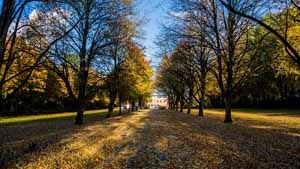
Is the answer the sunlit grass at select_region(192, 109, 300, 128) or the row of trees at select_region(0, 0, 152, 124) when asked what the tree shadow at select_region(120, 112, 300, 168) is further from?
the sunlit grass at select_region(192, 109, 300, 128)

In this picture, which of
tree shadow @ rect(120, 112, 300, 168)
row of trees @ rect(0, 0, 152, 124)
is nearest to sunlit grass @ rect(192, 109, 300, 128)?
tree shadow @ rect(120, 112, 300, 168)

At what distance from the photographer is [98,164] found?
613 cm

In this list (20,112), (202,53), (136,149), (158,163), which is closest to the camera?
(158,163)

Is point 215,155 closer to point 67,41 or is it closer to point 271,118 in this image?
point 67,41

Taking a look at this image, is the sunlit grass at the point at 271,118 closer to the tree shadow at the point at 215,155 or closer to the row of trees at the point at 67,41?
the tree shadow at the point at 215,155

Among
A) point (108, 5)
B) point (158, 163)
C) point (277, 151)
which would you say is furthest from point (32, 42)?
point (277, 151)

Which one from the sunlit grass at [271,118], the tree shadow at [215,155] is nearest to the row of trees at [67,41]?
the tree shadow at [215,155]

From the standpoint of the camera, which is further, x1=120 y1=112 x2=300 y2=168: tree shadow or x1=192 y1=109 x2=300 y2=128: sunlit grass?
x1=192 y1=109 x2=300 y2=128: sunlit grass

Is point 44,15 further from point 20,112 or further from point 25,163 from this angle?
point 20,112

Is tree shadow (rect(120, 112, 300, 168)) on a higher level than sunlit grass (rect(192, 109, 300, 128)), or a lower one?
higher

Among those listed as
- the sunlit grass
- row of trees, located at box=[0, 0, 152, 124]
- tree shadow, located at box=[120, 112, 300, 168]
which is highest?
row of trees, located at box=[0, 0, 152, 124]

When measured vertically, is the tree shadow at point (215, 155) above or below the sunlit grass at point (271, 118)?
above

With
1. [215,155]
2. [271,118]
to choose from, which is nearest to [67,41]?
[215,155]

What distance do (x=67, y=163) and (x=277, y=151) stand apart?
6322 millimetres
